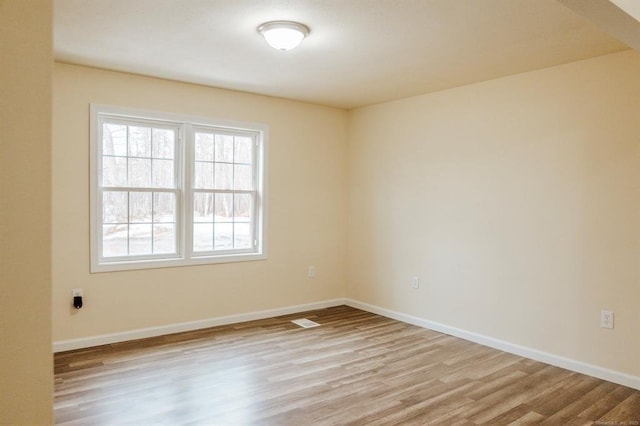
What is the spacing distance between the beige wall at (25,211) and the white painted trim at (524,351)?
3.79 m

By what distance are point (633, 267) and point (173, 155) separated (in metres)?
4.10

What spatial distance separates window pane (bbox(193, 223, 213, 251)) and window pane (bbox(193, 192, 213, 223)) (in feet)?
0.21

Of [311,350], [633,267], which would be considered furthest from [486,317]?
[311,350]

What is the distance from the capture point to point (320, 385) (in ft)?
10.7

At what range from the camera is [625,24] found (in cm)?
215

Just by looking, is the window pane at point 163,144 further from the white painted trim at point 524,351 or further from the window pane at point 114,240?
the white painted trim at point 524,351

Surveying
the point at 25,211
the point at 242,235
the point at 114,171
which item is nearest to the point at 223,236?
the point at 242,235

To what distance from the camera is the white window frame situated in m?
4.05

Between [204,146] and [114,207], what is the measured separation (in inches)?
42.8

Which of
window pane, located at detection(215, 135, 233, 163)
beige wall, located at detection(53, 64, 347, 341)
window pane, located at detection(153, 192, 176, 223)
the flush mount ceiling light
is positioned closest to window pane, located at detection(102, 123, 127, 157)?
beige wall, located at detection(53, 64, 347, 341)

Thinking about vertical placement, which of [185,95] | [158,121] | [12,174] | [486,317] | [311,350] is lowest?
[311,350]

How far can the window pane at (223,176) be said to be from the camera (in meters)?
4.83

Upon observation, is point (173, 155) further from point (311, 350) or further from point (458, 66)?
point (458, 66)

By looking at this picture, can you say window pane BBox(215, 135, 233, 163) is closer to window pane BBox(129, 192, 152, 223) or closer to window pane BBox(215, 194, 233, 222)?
window pane BBox(215, 194, 233, 222)
